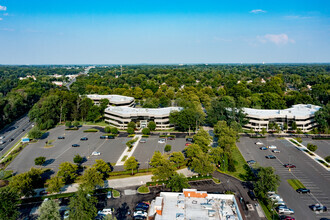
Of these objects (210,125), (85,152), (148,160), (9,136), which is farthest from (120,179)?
(9,136)

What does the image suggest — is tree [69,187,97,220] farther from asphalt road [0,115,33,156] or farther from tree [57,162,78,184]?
asphalt road [0,115,33,156]

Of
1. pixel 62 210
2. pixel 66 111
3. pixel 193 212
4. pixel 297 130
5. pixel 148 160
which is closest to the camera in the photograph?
pixel 193 212

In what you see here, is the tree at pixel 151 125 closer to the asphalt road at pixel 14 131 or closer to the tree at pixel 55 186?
the tree at pixel 55 186

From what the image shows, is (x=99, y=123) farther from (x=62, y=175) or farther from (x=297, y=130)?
(x=297, y=130)

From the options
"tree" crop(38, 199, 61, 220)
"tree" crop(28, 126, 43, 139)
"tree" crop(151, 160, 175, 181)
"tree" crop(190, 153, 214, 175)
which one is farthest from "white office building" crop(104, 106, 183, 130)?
"tree" crop(38, 199, 61, 220)

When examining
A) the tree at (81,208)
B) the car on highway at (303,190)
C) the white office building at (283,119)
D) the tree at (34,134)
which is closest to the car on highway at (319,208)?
the car on highway at (303,190)

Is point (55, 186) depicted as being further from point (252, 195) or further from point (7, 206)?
point (252, 195)
